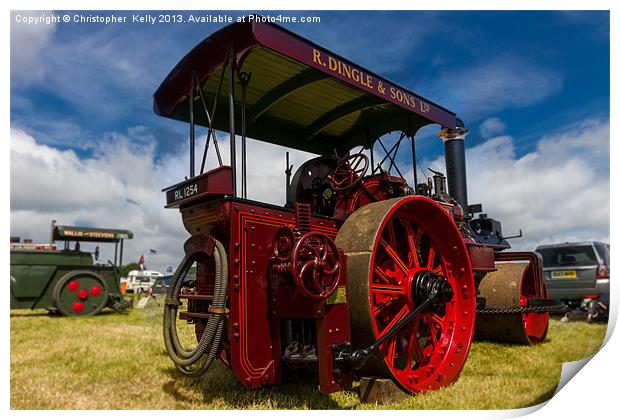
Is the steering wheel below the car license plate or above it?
above

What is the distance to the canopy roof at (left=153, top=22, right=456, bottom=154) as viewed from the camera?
2.79 m

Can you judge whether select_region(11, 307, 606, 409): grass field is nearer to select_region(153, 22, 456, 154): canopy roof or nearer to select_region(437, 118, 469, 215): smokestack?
select_region(153, 22, 456, 154): canopy roof

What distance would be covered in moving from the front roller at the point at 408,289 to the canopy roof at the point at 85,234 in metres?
7.32

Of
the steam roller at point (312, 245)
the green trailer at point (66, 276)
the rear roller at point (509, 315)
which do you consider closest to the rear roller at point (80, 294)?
the green trailer at point (66, 276)

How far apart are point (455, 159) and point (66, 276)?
300 inches

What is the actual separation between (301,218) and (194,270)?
95 cm

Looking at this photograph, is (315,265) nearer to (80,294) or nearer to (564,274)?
(564,274)

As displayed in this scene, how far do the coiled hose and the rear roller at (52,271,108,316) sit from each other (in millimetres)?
7343

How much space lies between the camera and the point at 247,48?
2.74m

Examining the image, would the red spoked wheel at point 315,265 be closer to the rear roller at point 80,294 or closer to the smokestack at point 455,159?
the smokestack at point 455,159

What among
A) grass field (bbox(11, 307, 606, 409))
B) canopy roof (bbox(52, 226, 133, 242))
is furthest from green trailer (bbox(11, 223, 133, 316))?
grass field (bbox(11, 307, 606, 409))

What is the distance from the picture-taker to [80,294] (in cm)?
957
